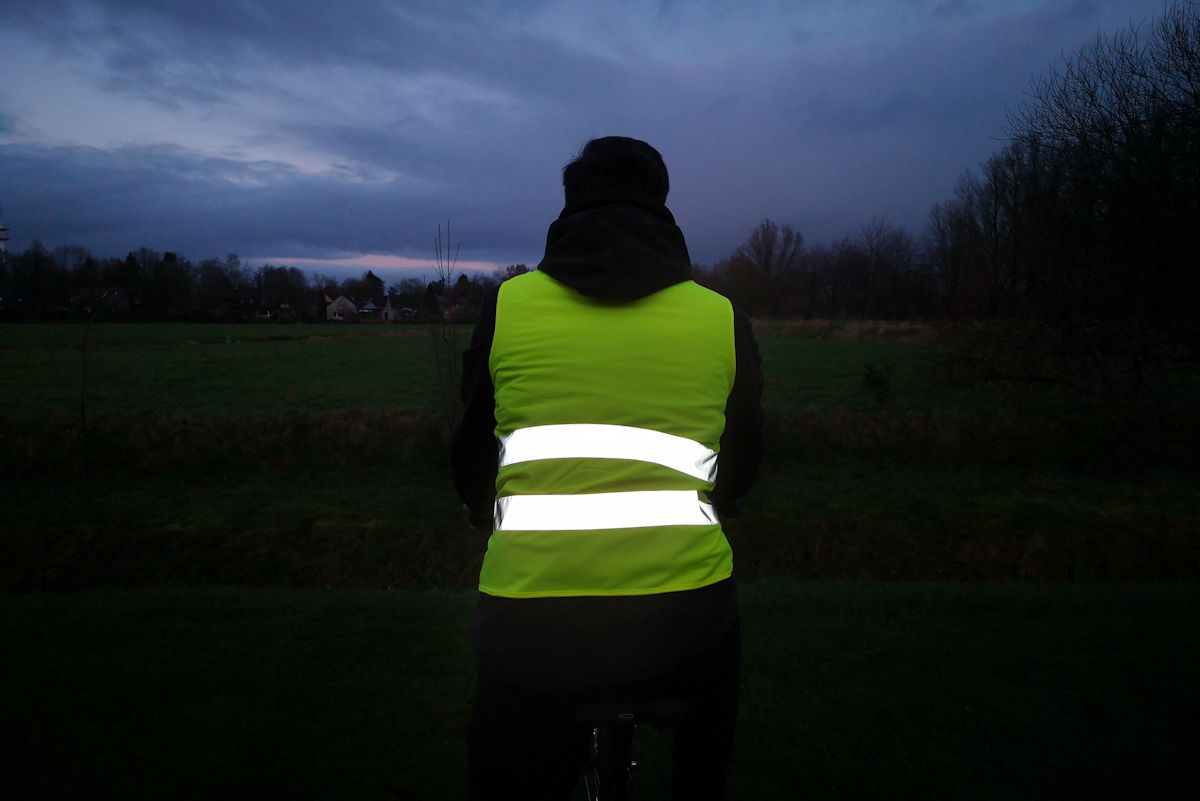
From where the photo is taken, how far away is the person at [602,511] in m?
1.76

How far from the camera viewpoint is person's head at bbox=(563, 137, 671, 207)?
2061 mm

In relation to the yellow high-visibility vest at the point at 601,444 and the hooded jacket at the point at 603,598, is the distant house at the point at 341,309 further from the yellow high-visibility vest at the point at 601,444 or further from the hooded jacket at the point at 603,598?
the yellow high-visibility vest at the point at 601,444

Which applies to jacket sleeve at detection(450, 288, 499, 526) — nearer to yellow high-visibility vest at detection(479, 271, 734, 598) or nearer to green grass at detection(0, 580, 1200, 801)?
yellow high-visibility vest at detection(479, 271, 734, 598)

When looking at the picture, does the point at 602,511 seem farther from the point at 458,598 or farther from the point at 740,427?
the point at 458,598

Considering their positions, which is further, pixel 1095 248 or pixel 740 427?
pixel 1095 248

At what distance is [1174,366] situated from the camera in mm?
12422

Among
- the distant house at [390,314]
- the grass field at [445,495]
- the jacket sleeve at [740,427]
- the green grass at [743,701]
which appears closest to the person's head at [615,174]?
the jacket sleeve at [740,427]

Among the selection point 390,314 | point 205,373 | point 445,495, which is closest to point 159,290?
point 390,314

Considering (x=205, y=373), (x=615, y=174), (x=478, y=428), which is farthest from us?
(x=205, y=373)

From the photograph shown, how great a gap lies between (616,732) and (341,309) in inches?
3944

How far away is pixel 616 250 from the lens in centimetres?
188

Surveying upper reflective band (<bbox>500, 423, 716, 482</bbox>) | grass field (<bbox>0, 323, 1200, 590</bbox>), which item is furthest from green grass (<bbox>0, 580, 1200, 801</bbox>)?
grass field (<bbox>0, 323, 1200, 590</bbox>)

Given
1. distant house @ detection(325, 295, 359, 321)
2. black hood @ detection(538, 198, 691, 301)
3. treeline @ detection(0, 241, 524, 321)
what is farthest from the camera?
distant house @ detection(325, 295, 359, 321)

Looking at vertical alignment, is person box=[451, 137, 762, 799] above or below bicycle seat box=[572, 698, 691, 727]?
above
